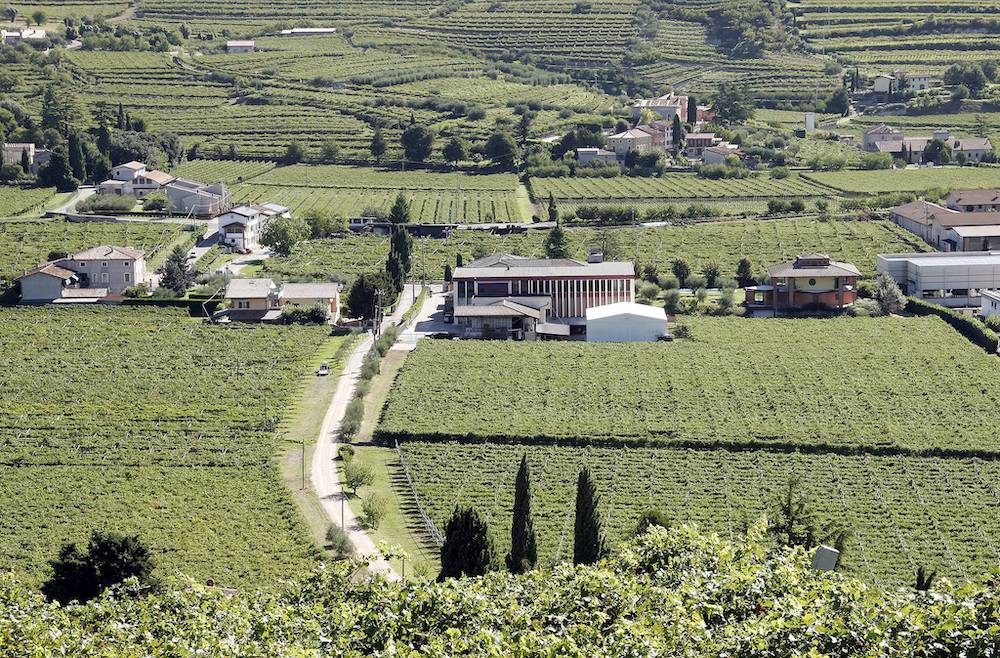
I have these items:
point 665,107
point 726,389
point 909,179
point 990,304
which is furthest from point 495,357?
point 665,107

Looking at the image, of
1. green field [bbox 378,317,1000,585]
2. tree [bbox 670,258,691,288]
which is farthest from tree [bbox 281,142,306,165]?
green field [bbox 378,317,1000,585]

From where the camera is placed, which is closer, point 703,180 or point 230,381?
point 230,381

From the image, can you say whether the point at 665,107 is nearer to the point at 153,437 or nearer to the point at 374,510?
the point at 153,437

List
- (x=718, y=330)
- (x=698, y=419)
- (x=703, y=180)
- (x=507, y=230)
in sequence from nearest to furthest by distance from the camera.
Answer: (x=698, y=419) < (x=718, y=330) < (x=507, y=230) < (x=703, y=180)

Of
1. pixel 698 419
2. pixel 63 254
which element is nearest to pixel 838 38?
pixel 63 254

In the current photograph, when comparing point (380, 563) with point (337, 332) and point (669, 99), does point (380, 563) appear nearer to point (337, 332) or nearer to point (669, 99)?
point (337, 332)

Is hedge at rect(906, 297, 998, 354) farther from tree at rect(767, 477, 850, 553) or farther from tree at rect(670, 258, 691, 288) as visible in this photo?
tree at rect(767, 477, 850, 553)
